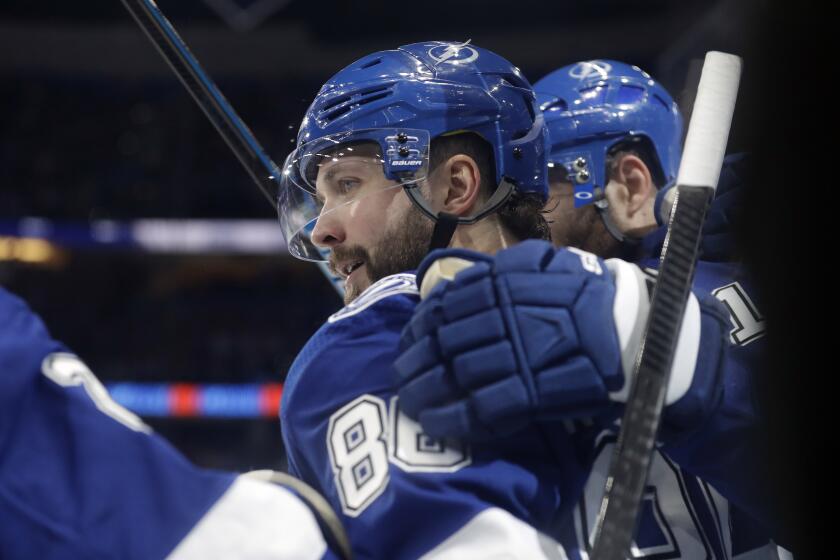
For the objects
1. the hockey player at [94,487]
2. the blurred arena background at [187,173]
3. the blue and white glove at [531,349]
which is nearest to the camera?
the hockey player at [94,487]

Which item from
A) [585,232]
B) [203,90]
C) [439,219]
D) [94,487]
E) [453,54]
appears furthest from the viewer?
[585,232]

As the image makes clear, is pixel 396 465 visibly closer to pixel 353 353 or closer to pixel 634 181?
pixel 353 353

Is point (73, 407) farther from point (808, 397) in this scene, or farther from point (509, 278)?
point (808, 397)

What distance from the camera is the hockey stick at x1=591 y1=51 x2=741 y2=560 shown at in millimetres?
792

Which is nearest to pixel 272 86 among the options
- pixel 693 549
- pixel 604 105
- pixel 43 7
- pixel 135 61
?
pixel 135 61

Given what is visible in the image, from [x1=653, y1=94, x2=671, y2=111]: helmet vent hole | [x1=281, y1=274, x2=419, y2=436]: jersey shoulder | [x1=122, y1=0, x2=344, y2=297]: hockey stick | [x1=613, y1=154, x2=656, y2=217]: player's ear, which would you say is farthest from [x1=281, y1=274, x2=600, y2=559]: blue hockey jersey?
[x1=653, y1=94, x2=671, y2=111]: helmet vent hole

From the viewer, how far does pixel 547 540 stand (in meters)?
0.90

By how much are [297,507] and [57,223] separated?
29.1 feet

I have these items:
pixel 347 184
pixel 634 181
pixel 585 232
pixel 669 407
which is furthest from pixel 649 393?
pixel 634 181

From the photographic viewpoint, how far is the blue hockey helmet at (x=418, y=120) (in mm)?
1236

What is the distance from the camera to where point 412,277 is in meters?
1.10

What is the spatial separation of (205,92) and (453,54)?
1.57 feet

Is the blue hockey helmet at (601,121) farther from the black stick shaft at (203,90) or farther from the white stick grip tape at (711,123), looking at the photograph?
the white stick grip tape at (711,123)

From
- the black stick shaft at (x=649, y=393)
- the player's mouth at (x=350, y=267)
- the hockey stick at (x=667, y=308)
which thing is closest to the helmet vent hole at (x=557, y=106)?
the player's mouth at (x=350, y=267)
